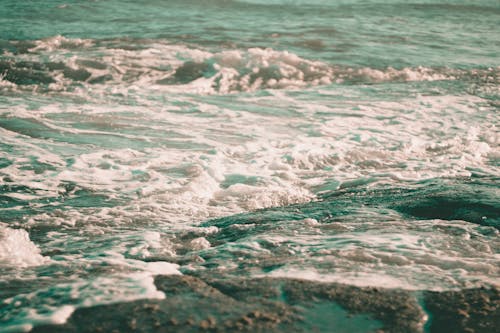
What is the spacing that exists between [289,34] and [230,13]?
12.4ft

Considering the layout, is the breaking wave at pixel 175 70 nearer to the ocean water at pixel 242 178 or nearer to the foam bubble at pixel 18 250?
the ocean water at pixel 242 178

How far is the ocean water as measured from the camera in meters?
2.26

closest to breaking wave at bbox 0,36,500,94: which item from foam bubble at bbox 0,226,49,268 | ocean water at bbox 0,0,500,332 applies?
ocean water at bbox 0,0,500,332

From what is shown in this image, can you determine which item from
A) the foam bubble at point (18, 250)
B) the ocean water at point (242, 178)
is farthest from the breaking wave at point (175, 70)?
the foam bubble at point (18, 250)

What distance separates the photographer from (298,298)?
83.7 inches

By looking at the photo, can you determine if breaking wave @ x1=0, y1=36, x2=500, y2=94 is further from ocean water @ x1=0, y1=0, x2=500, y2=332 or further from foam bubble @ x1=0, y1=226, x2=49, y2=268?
foam bubble @ x1=0, y1=226, x2=49, y2=268

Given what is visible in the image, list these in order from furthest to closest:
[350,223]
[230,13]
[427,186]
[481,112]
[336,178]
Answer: [230,13]
[481,112]
[336,178]
[427,186]
[350,223]

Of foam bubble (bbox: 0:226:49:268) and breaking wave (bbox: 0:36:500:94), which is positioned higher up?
breaking wave (bbox: 0:36:500:94)

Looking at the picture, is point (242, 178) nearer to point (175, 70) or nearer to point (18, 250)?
point (18, 250)

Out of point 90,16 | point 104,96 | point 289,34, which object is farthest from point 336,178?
point 90,16

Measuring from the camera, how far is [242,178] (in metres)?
4.45

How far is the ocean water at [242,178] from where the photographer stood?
88.8 inches

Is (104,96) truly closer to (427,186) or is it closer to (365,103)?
(365,103)

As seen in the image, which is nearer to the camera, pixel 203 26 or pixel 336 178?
pixel 336 178
